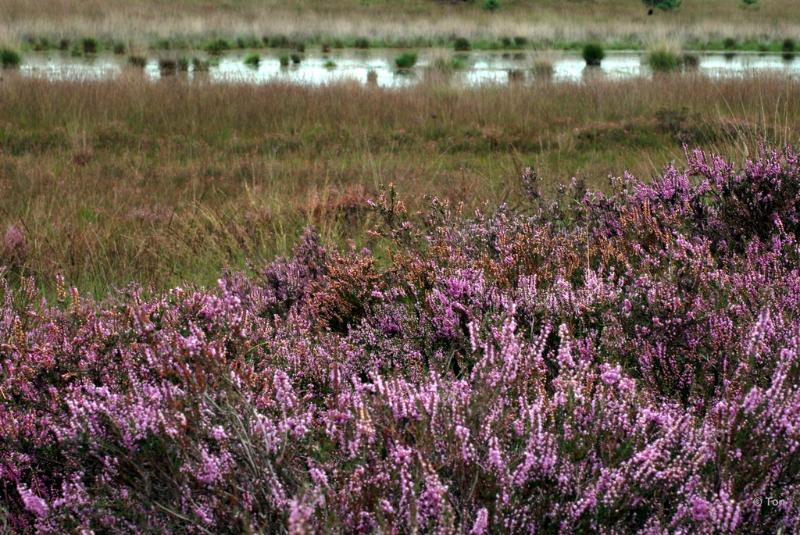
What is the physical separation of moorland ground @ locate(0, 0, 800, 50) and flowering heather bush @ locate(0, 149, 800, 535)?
29.3 metres

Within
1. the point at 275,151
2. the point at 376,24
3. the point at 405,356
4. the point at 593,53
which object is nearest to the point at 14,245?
the point at 405,356

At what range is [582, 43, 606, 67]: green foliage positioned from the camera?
28.9 metres

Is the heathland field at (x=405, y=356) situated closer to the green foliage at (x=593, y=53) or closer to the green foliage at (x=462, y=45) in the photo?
the green foliage at (x=593, y=53)

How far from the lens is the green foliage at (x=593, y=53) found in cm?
2891

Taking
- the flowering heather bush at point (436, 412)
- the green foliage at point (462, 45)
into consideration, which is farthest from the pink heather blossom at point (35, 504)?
the green foliage at point (462, 45)

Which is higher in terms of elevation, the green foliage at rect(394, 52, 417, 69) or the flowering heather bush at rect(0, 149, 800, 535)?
the green foliage at rect(394, 52, 417, 69)

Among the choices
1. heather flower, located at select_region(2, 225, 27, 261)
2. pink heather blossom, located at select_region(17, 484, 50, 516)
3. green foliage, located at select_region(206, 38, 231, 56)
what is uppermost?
green foliage, located at select_region(206, 38, 231, 56)

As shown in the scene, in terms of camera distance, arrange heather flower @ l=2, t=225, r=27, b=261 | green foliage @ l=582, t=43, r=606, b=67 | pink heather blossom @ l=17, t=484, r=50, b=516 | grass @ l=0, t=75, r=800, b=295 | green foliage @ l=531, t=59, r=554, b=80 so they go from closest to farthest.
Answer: pink heather blossom @ l=17, t=484, r=50, b=516 → heather flower @ l=2, t=225, r=27, b=261 → grass @ l=0, t=75, r=800, b=295 → green foliage @ l=531, t=59, r=554, b=80 → green foliage @ l=582, t=43, r=606, b=67

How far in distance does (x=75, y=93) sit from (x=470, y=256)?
1047 centimetres

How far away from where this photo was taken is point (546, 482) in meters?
2.01

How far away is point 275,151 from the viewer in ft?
32.8

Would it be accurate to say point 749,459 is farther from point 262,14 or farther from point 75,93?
point 262,14

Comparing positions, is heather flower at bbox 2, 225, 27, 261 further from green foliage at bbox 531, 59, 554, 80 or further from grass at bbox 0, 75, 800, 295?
green foliage at bbox 531, 59, 554, 80

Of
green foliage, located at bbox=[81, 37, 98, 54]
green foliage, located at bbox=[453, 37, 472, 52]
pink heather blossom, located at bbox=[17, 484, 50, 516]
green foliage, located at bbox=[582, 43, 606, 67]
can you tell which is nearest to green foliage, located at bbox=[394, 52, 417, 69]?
green foliage, located at bbox=[582, 43, 606, 67]
